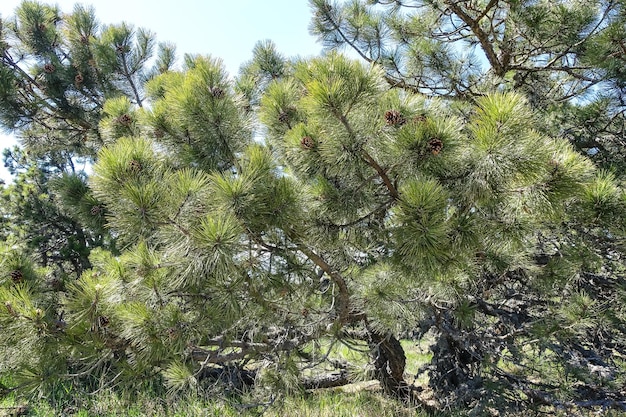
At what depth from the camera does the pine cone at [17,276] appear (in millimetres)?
2389

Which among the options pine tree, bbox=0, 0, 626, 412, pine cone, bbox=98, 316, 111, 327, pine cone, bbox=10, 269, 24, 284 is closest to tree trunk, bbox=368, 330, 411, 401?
pine tree, bbox=0, 0, 626, 412

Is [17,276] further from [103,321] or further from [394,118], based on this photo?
[394,118]

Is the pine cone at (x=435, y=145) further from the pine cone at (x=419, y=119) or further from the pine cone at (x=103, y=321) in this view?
the pine cone at (x=103, y=321)

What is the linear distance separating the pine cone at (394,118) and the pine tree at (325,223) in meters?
0.01

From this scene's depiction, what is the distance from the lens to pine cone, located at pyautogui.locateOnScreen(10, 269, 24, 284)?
A: 2.39 meters

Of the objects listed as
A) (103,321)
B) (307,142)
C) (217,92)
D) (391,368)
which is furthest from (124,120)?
(391,368)

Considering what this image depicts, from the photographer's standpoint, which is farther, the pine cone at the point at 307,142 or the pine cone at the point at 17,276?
the pine cone at the point at 17,276

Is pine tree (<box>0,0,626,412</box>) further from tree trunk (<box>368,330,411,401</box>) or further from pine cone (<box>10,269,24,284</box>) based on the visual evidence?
tree trunk (<box>368,330,411,401</box>)

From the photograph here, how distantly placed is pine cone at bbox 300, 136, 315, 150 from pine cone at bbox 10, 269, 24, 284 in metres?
1.72

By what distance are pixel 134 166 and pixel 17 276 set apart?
3.50ft

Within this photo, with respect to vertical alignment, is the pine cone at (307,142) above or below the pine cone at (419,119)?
above

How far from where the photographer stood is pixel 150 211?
1.92 m

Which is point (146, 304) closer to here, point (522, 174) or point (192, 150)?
point (192, 150)

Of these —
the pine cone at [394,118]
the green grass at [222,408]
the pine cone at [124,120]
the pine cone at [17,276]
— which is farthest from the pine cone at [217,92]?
the green grass at [222,408]
